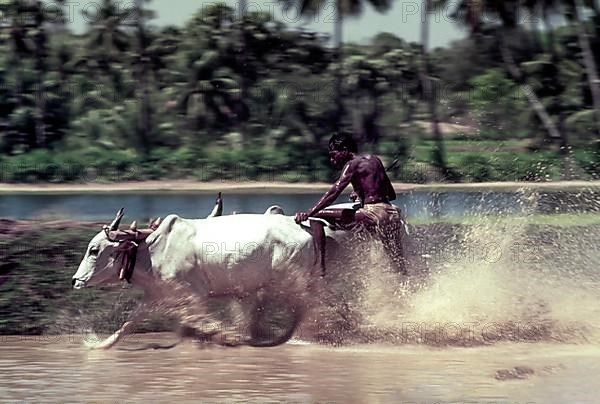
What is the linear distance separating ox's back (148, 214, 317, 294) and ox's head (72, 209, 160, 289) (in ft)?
0.83

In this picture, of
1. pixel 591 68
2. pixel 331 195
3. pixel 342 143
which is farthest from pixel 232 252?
pixel 591 68

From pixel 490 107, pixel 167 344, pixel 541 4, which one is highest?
pixel 167 344

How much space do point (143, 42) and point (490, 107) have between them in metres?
19.3

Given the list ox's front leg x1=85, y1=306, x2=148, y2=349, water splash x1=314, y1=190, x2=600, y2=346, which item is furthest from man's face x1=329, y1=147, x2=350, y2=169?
ox's front leg x1=85, y1=306, x2=148, y2=349

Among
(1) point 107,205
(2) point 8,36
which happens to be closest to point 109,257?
(1) point 107,205

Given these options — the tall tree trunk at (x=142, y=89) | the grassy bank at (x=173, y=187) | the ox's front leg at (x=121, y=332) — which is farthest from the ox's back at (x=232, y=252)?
the tall tree trunk at (x=142, y=89)

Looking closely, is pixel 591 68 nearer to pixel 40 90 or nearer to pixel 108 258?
pixel 40 90

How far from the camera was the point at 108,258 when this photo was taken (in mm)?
12750

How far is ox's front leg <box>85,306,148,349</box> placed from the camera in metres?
12.5

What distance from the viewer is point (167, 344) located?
12922 millimetres

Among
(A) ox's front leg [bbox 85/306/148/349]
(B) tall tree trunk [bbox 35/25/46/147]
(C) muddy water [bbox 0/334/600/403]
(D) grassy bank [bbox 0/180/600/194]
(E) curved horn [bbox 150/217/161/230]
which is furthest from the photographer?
(B) tall tree trunk [bbox 35/25/46/147]

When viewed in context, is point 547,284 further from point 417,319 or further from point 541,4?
point 541,4

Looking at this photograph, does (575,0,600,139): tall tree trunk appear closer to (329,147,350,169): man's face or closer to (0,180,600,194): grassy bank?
(0,180,600,194): grassy bank

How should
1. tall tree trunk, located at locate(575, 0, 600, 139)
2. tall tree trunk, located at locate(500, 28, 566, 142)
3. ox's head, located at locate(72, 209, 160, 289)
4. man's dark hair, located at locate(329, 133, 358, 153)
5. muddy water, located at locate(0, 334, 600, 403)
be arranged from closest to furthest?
muddy water, located at locate(0, 334, 600, 403) → ox's head, located at locate(72, 209, 160, 289) → man's dark hair, located at locate(329, 133, 358, 153) → tall tree trunk, located at locate(575, 0, 600, 139) → tall tree trunk, located at locate(500, 28, 566, 142)
